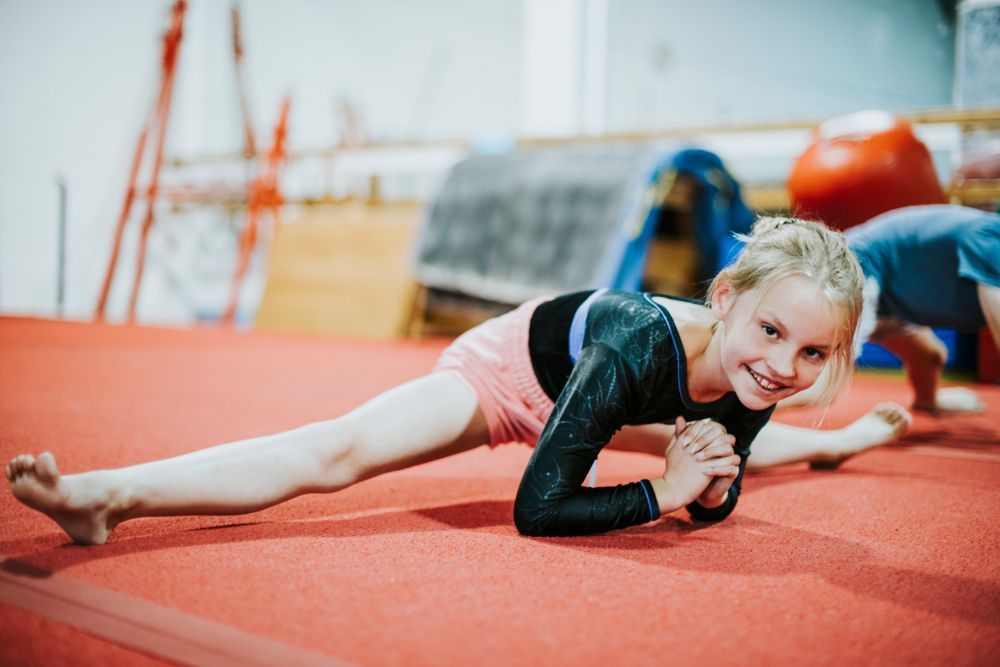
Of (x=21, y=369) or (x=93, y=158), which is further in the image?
(x=93, y=158)

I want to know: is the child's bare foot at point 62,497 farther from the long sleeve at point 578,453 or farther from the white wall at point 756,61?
the white wall at point 756,61

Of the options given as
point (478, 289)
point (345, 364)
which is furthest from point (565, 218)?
point (345, 364)

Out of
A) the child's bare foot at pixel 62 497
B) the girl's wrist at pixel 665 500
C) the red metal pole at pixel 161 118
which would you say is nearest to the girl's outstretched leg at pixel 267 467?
the child's bare foot at pixel 62 497

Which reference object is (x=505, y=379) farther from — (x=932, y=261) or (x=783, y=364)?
(x=932, y=261)

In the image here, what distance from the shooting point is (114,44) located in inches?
243

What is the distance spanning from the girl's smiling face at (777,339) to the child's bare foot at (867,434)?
2.25ft

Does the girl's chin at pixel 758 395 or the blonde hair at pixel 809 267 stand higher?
the blonde hair at pixel 809 267

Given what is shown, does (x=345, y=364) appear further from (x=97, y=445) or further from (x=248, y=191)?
(x=248, y=191)

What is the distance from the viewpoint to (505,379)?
137 centimetres

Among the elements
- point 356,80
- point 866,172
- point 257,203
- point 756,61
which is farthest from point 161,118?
point 866,172

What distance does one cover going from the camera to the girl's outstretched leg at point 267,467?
1001 millimetres

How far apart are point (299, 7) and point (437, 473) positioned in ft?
20.1

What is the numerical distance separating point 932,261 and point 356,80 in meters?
5.74

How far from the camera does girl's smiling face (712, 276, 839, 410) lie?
1.06 m
